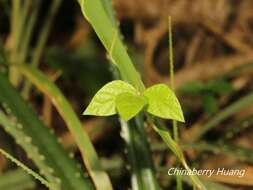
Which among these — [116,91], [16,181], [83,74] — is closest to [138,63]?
[83,74]

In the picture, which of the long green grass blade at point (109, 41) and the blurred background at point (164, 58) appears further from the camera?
the blurred background at point (164, 58)

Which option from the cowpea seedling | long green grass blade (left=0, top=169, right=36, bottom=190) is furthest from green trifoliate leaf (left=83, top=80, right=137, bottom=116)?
long green grass blade (left=0, top=169, right=36, bottom=190)

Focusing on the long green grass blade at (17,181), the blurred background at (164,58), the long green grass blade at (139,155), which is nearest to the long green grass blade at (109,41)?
the long green grass blade at (139,155)

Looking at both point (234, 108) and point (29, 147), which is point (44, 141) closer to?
point (29, 147)

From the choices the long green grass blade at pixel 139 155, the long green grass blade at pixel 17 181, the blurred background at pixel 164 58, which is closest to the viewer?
the long green grass blade at pixel 139 155

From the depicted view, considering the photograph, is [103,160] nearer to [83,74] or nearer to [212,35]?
[83,74]

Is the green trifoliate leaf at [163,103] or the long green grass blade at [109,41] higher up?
the long green grass blade at [109,41]

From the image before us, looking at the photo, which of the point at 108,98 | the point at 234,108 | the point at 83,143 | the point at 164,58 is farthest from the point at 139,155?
the point at 164,58

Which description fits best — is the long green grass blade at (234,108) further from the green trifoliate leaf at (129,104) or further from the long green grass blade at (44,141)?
the green trifoliate leaf at (129,104)
